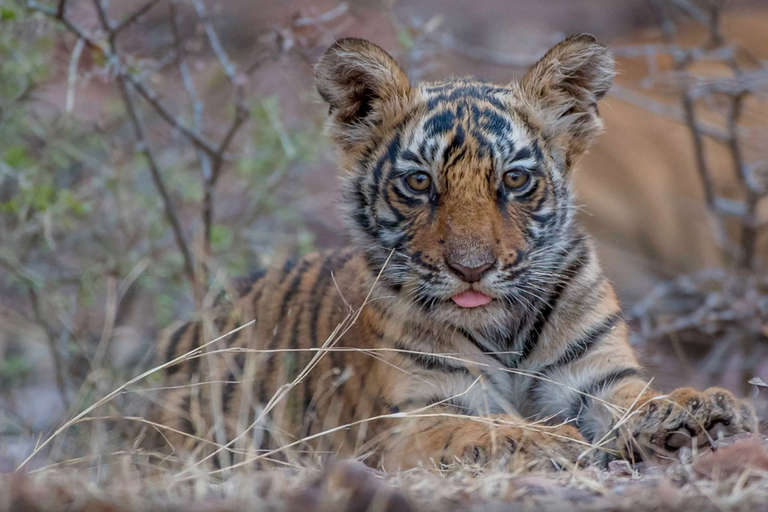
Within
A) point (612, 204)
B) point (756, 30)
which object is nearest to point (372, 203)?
point (612, 204)

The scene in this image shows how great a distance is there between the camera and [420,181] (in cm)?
315

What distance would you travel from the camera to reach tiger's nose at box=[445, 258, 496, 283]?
2928 mm

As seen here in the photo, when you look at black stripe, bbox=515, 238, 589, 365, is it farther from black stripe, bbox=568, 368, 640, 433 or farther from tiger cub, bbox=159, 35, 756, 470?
black stripe, bbox=568, 368, 640, 433

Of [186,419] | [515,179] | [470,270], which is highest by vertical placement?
[515,179]

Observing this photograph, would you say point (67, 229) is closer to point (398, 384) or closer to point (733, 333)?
point (398, 384)

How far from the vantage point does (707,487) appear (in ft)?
6.94

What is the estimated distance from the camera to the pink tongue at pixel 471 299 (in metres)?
3.03

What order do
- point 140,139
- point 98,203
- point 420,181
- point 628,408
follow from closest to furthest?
1. point 628,408
2. point 420,181
3. point 140,139
4. point 98,203

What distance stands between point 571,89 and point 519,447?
1582mm

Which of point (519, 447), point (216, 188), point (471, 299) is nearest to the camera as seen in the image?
point (519, 447)

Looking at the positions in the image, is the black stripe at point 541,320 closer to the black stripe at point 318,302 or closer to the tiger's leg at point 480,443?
the tiger's leg at point 480,443

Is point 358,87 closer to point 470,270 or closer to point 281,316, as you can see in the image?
point 470,270

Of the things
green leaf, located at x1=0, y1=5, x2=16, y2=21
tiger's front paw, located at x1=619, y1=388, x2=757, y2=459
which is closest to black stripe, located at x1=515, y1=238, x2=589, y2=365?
tiger's front paw, located at x1=619, y1=388, x2=757, y2=459

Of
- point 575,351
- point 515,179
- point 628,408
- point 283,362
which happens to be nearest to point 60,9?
point 283,362
